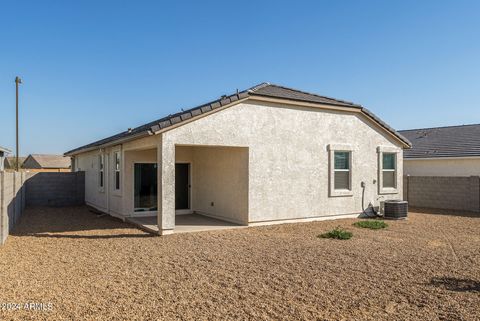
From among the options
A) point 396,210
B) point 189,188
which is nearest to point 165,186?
point 189,188

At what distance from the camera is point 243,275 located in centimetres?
661

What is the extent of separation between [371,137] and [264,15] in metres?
6.75

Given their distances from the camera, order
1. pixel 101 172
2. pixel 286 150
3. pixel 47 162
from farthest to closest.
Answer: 1. pixel 47 162
2. pixel 101 172
3. pixel 286 150

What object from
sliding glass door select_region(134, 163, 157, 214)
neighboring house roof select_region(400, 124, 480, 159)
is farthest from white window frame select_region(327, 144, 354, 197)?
neighboring house roof select_region(400, 124, 480, 159)

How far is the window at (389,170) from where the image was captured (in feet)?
52.1

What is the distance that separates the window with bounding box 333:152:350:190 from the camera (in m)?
A: 14.2

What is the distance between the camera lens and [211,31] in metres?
15.6

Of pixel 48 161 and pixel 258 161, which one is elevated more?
pixel 48 161

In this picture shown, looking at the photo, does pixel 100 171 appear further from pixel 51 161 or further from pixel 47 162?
pixel 51 161

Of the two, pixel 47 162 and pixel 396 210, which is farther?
pixel 47 162

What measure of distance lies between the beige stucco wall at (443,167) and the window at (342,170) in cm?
1037

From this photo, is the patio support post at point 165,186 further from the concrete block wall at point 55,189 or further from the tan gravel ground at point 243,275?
the concrete block wall at point 55,189

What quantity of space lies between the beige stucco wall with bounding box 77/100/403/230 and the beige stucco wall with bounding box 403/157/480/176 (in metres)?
7.80

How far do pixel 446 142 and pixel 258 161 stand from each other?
16.9 meters
